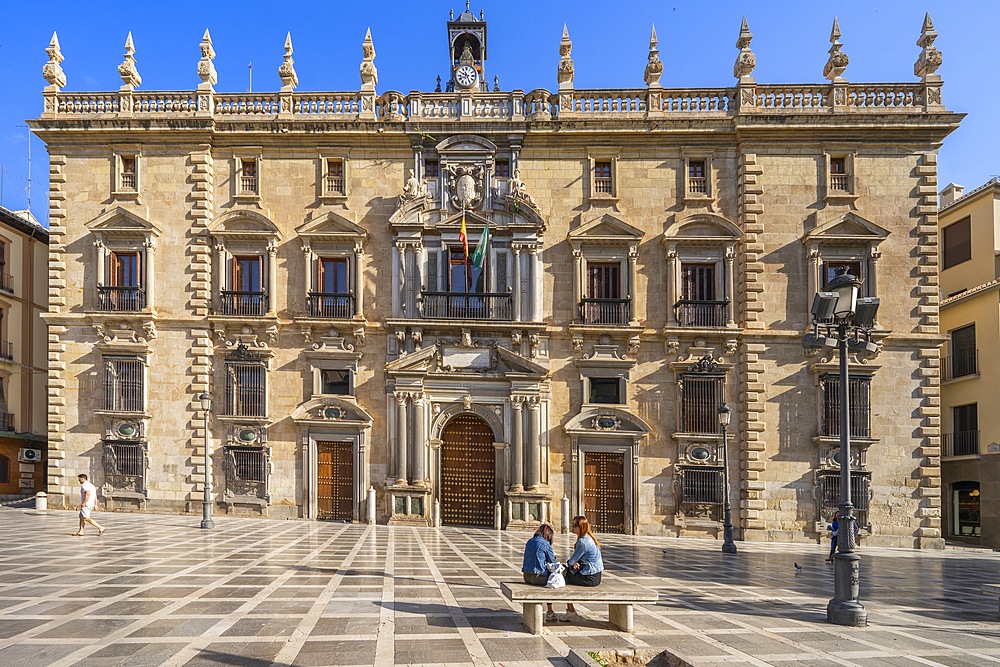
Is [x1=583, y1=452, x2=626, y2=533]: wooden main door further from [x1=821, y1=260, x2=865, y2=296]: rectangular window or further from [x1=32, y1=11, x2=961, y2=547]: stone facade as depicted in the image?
[x1=821, y1=260, x2=865, y2=296]: rectangular window

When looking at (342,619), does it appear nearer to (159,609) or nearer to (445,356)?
(159,609)

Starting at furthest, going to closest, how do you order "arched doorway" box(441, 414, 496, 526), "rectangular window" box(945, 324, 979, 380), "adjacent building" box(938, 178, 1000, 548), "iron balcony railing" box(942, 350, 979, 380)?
1. "rectangular window" box(945, 324, 979, 380)
2. "iron balcony railing" box(942, 350, 979, 380)
3. "adjacent building" box(938, 178, 1000, 548)
4. "arched doorway" box(441, 414, 496, 526)

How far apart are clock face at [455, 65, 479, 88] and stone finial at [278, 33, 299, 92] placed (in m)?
10.3

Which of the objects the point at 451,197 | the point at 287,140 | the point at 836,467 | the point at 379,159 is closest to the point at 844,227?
the point at 836,467

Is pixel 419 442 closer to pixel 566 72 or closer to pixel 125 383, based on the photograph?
pixel 125 383

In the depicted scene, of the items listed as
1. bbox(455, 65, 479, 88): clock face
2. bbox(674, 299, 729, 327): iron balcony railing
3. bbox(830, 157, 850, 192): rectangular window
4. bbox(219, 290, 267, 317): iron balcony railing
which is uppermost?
bbox(455, 65, 479, 88): clock face

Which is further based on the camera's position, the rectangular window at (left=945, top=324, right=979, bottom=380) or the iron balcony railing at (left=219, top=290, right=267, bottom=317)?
the rectangular window at (left=945, top=324, right=979, bottom=380)

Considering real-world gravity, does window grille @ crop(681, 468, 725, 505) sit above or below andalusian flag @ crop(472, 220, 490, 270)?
below

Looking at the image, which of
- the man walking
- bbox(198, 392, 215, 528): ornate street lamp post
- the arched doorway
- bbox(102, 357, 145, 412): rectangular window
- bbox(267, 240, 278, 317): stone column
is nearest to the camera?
the man walking

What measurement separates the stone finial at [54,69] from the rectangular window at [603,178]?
1941cm

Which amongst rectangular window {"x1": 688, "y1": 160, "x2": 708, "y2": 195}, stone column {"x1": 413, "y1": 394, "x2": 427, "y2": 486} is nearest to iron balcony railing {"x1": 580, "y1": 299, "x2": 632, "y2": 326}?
rectangular window {"x1": 688, "y1": 160, "x2": 708, "y2": 195}

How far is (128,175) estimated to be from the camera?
23500mm

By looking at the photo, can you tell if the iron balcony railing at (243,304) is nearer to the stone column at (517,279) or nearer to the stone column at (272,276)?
the stone column at (272,276)

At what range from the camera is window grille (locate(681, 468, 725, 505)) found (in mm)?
21766
